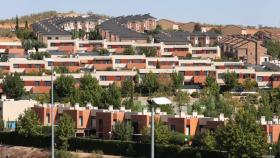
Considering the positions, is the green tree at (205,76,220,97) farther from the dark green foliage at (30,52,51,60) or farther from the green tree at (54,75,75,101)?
the dark green foliage at (30,52,51,60)

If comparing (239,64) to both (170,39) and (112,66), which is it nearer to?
(112,66)

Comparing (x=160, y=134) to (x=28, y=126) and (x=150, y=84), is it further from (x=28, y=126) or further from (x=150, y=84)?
(x=150, y=84)

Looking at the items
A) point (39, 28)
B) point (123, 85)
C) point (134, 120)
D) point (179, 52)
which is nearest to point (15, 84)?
point (123, 85)

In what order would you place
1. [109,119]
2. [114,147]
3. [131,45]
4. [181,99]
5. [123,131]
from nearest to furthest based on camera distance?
1. [114,147]
2. [123,131]
3. [109,119]
4. [181,99]
5. [131,45]

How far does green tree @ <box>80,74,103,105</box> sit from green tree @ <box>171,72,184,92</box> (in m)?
5.22

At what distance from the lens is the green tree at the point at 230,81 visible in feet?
180

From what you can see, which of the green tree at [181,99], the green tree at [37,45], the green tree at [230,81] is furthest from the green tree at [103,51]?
the green tree at [181,99]

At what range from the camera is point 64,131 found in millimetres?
36219

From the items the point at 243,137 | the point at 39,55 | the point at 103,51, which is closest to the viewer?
the point at 243,137

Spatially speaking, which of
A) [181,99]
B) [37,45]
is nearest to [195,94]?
[181,99]

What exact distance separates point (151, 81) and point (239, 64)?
9818 millimetres

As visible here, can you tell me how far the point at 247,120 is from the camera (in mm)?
31438

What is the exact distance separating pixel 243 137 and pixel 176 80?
76.0ft

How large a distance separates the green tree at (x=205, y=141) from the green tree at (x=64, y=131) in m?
5.82
